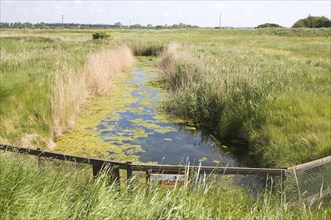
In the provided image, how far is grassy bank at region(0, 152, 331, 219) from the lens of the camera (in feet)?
9.91

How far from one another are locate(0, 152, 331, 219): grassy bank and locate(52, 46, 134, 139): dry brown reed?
429 centimetres

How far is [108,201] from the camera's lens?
10.6 ft

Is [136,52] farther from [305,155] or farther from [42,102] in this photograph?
[305,155]

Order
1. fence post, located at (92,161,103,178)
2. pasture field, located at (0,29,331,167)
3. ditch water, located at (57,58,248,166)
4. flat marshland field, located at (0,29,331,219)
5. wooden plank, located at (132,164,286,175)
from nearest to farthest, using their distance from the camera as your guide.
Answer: flat marshland field, located at (0,29,331,219) < wooden plank, located at (132,164,286,175) < fence post, located at (92,161,103,178) < pasture field, located at (0,29,331,167) < ditch water, located at (57,58,248,166)

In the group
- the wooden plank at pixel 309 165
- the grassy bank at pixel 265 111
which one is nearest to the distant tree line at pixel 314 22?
the grassy bank at pixel 265 111

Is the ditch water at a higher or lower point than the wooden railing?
lower

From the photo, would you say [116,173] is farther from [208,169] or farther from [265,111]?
[265,111]

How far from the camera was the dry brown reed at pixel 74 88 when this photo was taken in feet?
27.0

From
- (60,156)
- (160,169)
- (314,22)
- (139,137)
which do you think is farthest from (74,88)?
(314,22)

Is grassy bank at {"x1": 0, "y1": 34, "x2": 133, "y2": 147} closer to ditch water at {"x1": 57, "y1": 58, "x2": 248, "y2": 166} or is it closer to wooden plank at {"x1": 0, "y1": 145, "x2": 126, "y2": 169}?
ditch water at {"x1": 57, "y1": 58, "x2": 248, "y2": 166}

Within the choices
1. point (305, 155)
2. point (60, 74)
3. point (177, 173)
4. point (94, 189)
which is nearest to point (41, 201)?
point (94, 189)

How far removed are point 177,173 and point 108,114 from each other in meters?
6.78

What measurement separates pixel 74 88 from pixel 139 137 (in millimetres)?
2330

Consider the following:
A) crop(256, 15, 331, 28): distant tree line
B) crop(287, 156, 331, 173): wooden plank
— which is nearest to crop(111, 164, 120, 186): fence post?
crop(287, 156, 331, 173): wooden plank
